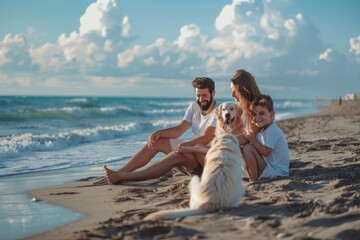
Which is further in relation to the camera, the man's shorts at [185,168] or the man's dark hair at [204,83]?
the man's shorts at [185,168]

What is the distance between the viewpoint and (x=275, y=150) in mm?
Answer: 5062

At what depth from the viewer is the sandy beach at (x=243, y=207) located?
3.19m

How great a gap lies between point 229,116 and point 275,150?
67 cm

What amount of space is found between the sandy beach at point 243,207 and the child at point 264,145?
0.59 ft

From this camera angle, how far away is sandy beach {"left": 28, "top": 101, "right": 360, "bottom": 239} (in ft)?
10.5

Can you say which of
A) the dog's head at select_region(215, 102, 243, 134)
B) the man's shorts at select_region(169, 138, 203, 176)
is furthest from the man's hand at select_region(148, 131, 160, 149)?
the dog's head at select_region(215, 102, 243, 134)

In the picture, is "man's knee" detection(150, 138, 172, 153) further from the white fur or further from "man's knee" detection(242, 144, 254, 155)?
the white fur

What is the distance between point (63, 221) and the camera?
4.07m

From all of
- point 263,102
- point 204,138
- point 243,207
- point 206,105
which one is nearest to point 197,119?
point 206,105

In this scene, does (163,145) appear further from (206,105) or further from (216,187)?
(216,187)

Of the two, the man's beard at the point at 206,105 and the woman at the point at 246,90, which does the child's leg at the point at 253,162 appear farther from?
the man's beard at the point at 206,105

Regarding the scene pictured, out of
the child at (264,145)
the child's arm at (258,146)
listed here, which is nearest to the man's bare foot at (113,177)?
the child at (264,145)

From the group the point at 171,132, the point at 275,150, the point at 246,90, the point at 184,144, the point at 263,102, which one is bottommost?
the point at 275,150

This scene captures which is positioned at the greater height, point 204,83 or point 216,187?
point 204,83
